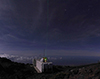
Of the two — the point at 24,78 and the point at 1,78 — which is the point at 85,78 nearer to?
the point at 24,78

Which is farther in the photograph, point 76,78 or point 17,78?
point 17,78

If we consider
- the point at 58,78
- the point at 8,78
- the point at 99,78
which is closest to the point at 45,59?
the point at 8,78

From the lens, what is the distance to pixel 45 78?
16312 mm

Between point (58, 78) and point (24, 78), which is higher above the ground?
point (58, 78)

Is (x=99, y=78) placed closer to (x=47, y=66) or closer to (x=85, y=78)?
(x=85, y=78)

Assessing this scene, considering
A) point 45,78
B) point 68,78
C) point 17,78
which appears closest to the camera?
point 68,78

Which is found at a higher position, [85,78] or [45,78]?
[85,78]

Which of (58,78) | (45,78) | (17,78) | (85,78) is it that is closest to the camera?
(85,78)

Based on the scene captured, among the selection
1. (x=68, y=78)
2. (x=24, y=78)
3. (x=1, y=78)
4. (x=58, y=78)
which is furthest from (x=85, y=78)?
(x=1, y=78)

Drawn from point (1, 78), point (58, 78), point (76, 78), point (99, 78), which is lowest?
point (1, 78)

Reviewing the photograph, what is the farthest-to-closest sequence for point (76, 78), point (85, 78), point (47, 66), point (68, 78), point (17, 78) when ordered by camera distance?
1. point (47, 66)
2. point (17, 78)
3. point (68, 78)
4. point (76, 78)
5. point (85, 78)

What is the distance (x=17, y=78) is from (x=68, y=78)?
48.1 ft

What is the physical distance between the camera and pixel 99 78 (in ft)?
28.8

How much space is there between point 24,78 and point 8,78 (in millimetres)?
4650
